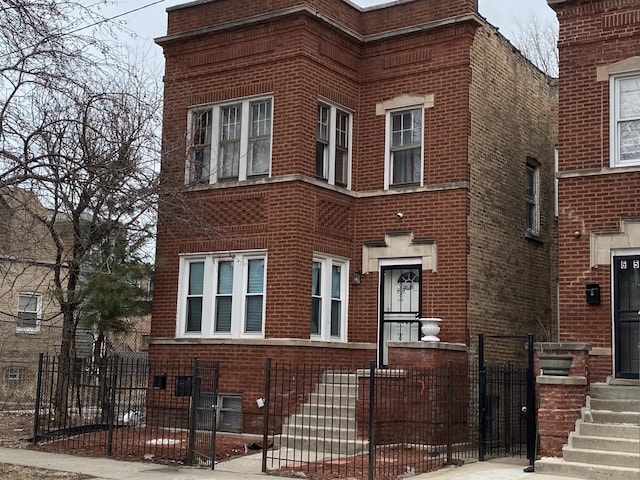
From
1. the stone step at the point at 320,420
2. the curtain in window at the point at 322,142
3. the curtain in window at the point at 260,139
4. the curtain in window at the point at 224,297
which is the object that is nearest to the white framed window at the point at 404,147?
the curtain in window at the point at 322,142

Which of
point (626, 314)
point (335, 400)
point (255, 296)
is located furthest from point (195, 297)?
point (626, 314)

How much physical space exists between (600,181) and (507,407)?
4174 mm

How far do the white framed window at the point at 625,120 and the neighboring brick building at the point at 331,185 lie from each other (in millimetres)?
2923

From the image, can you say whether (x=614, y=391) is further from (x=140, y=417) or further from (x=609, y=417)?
(x=140, y=417)

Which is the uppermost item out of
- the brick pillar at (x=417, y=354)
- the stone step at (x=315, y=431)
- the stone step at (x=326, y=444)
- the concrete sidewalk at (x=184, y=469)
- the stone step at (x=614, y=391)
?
the brick pillar at (x=417, y=354)

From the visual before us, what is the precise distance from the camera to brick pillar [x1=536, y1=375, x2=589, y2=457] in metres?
12.7

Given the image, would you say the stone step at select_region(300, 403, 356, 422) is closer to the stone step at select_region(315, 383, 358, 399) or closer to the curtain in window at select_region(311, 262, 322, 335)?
the stone step at select_region(315, 383, 358, 399)

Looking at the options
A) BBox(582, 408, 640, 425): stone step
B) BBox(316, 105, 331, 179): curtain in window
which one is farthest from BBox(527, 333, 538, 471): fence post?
BBox(316, 105, 331, 179): curtain in window

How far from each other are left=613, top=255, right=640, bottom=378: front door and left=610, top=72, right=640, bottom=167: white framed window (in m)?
1.74

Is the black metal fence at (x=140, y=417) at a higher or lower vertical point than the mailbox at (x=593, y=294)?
lower

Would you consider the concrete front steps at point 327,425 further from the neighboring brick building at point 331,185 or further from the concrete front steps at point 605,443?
the concrete front steps at point 605,443

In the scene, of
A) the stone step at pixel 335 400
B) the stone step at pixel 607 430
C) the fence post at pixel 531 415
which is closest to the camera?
the stone step at pixel 607 430

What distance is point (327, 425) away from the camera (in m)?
15.1

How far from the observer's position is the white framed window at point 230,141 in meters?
17.2
